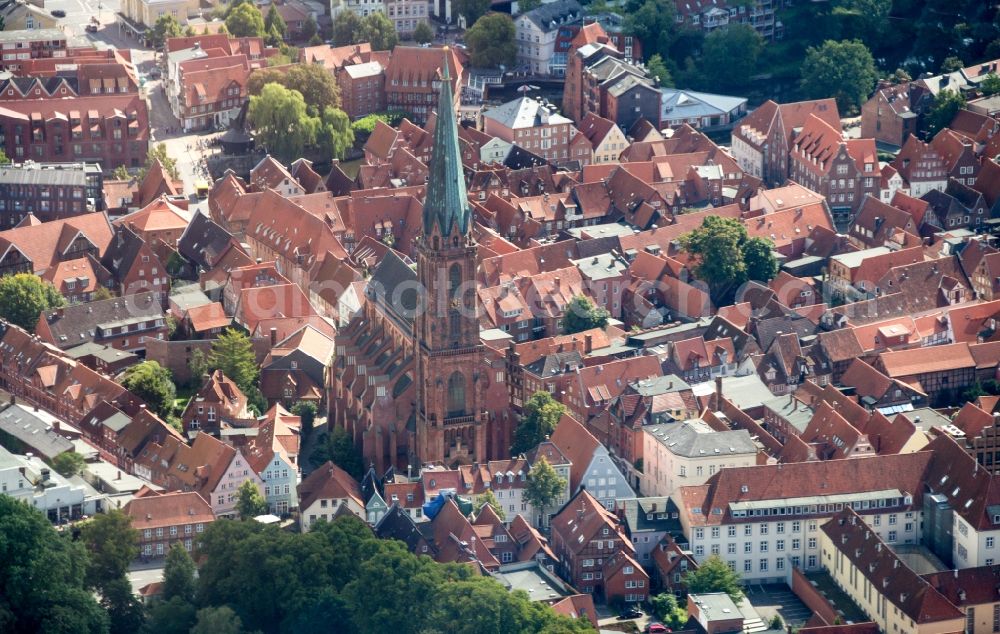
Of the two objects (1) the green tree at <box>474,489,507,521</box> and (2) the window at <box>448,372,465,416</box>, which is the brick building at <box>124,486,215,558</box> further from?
(2) the window at <box>448,372,465,416</box>

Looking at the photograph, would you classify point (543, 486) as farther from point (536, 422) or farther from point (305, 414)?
point (305, 414)

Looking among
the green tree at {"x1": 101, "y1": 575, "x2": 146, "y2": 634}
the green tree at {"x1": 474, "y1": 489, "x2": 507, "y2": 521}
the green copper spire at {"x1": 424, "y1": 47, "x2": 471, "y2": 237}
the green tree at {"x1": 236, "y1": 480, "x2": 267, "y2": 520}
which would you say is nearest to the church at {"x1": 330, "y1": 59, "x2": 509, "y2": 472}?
the green copper spire at {"x1": 424, "y1": 47, "x2": 471, "y2": 237}

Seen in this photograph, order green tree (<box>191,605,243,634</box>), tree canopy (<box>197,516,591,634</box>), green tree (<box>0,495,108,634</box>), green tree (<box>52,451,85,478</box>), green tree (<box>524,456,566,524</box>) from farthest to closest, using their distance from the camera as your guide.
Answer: green tree (<box>52,451,85,478</box>), green tree (<box>524,456,566,524</box>), green tree (<box>0,495,108,634</box>), green tree (<box>191,605,243,634</box>), tree canopy (<box>197,516,591,634</box>)

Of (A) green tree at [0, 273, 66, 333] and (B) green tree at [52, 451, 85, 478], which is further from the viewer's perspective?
(A) green tree at [0, 273, 66, 333]

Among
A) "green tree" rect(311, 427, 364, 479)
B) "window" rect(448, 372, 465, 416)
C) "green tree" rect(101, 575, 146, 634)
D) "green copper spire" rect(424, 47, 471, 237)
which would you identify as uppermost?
"green copper spire" rect(424, 47, 471, 237)

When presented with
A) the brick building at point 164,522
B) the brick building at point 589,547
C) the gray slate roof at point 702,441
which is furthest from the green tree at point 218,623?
the gray slate roof at point 702,441

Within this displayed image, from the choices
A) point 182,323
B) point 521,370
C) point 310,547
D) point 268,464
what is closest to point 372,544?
point 310,547
